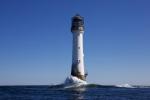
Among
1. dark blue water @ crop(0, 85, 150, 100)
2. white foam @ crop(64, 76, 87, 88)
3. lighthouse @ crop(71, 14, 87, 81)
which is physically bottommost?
dark blue water @ crop(0, 85, 150, 100)

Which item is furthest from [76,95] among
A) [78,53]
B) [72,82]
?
[78,53]

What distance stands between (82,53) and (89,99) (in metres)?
33.4

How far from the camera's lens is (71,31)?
7912 cm

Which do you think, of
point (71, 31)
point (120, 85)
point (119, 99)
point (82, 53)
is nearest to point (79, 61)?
point (82, 53)

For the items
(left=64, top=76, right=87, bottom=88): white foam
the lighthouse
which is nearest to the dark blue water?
(left=64, top=76, right=87, bottom=88): white foam

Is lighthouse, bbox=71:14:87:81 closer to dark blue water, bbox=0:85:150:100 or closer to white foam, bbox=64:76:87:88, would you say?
white foam, bbox=64:76:87:88

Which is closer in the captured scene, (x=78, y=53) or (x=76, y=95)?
(x=76, y=95)

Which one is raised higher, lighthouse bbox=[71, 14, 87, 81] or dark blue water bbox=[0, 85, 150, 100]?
lighthouse bbox=[71, 14, 87, 81]

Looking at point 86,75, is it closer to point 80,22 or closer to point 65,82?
point 65,82


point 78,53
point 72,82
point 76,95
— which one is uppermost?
point 78,53

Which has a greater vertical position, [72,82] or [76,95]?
[72,82]

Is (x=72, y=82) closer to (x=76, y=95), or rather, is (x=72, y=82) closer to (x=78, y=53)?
(x=78, y=53)

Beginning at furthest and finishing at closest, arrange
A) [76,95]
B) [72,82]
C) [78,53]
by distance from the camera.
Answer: [78,53] < [72,82] < [76,95]

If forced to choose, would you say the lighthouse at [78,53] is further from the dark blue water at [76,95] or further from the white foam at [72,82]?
the dark blue water at [76,95]
